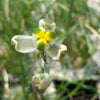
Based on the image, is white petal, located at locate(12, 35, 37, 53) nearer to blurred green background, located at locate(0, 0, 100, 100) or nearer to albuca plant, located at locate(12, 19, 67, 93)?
albuca plant, located at locate(12, 19, 67, 93)

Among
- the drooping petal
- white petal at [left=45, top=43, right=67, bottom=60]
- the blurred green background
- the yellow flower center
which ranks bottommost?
the blurred green background

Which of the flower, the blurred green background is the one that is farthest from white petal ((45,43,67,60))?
the blurred green background

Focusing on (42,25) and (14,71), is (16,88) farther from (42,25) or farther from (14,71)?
(42,25)

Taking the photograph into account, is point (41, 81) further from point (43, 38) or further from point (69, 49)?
point (69, 49)

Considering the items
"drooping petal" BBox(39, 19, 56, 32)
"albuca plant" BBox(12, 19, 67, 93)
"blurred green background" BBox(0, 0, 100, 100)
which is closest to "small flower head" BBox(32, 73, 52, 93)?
"albuca plant" BBox(12, 19, 67, 93)

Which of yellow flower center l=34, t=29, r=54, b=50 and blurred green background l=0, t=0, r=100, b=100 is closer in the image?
yellow flower center l=34, t=29, r=54, b=50

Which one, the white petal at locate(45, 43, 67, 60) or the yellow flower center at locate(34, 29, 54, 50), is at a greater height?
the yellow flower center at locate(34, 29, 54, 50)

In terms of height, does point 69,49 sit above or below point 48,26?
below

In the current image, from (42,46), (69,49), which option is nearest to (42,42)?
(42,46)
